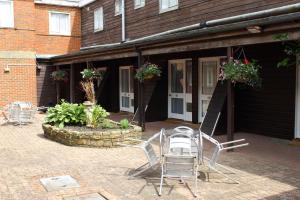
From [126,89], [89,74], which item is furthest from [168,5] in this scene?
[126,89]

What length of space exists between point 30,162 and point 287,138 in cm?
638

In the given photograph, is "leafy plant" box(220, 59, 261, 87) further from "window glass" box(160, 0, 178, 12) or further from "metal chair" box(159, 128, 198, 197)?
"window glass" box(160, 0, 178, 12)

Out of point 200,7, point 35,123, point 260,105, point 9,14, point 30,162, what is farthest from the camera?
point 9,14

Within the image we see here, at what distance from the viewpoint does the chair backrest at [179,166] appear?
17.9 feet

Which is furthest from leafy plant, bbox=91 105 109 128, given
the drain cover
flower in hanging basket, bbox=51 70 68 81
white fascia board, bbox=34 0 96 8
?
white fascia board, bbox=34 0 96 8

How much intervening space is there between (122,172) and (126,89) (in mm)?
10648

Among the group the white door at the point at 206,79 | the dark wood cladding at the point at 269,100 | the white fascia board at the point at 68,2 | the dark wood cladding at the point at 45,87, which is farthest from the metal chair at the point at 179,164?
the white fascia board at the point at 68,2

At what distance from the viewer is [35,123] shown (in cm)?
1395

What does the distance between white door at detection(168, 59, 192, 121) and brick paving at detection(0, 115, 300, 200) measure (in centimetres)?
365

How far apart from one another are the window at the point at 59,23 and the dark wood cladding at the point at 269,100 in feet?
40.1

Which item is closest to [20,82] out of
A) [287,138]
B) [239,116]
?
[239,116]

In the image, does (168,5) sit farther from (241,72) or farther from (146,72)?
(241,72)

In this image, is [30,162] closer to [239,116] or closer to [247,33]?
[247,33]

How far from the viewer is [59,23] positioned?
20422mm
